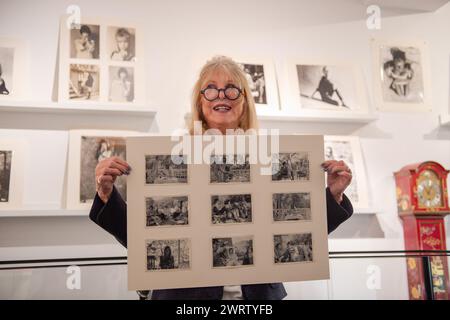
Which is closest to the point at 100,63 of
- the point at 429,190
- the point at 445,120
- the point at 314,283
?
the point at 314,283

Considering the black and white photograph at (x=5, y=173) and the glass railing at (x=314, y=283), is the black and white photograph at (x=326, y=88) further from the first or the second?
the black and white photograph at (x=5, y=173)

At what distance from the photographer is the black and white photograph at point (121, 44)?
2.43m

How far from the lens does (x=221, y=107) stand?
1402 mm

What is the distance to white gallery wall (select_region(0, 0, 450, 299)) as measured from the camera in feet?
7.52

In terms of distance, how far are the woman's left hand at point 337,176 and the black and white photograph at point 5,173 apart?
1.66 m

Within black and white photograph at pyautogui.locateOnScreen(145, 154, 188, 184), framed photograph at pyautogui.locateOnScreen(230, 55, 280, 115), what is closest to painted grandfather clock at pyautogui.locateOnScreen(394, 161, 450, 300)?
framed photograph at pyautogui.locateOnScreen(230, 55, 280, 115)

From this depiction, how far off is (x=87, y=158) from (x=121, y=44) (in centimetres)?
67

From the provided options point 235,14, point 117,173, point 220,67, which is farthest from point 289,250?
point 235,14

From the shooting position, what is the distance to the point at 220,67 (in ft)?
4.87

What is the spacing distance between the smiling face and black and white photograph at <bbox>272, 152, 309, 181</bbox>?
9.1 inches

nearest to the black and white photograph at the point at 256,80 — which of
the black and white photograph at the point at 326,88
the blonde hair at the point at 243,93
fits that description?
the black and white photograph at the point at 326,88

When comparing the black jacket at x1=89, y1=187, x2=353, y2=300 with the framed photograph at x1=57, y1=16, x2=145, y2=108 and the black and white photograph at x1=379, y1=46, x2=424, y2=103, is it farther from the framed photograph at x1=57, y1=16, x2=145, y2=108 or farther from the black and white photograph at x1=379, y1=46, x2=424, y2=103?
the black and white photograph at x1=379, y1=46, x2=424, y2=103

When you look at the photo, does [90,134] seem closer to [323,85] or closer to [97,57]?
[97,57]

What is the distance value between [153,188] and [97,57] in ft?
4.69
